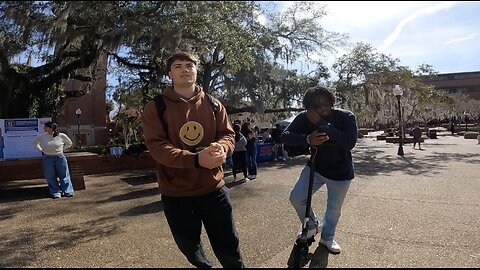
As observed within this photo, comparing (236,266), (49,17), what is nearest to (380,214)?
(236,266)

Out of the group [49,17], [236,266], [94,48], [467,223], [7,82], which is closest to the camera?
[236,266]

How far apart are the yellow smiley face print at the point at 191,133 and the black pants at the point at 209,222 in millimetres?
388

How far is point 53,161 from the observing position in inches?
293

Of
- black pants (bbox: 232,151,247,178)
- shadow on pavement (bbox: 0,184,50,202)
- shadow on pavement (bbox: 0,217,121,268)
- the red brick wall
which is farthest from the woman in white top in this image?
black pants (bbox: 232,151,247,178)

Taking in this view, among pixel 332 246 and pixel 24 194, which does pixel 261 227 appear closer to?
pixel 332 246

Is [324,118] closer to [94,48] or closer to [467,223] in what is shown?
[467,223]

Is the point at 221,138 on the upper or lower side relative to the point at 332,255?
upper

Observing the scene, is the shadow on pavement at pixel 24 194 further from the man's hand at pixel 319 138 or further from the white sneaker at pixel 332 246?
the man's hand at pixel 319 138

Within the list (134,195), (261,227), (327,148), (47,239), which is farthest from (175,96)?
(134,195)

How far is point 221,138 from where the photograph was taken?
2.66m

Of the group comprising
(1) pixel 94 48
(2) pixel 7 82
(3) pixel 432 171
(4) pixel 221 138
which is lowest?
(3) pixel 432 171

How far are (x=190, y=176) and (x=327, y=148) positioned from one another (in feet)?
4.94

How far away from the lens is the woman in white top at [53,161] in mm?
7348

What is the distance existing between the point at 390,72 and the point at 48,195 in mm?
16682
